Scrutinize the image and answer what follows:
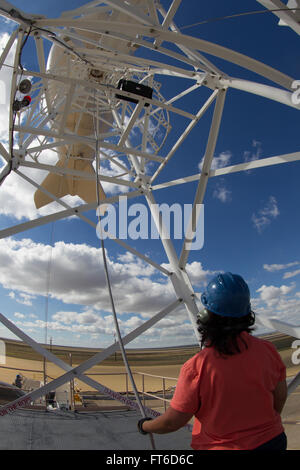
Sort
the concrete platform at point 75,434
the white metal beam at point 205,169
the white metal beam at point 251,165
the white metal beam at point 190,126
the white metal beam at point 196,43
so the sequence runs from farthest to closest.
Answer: the white metal beam at point 190,126, the white metal beam at point 205,169, the concrete platform at point 75,434, the white metal beam at point 251,165, the white metal beam at point 196,43

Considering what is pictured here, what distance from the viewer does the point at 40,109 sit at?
19.4ft

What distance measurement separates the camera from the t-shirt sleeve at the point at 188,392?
118 cm

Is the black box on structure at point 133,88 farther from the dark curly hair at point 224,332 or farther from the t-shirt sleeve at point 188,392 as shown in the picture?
the t-shirt sleeve at point 188,392

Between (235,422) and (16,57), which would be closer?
(235,422)

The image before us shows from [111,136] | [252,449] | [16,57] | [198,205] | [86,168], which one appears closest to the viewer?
[252,449]

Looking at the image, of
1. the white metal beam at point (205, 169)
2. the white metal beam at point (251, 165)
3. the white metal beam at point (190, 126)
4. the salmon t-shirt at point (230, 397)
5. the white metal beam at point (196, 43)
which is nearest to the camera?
the salmon t-shirt at point (230, 397)

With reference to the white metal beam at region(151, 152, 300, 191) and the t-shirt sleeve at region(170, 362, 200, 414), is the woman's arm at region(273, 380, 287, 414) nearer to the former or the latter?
the t-shirt sleeve at region(170, 362, 200, 414)

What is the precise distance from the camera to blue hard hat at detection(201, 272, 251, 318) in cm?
132

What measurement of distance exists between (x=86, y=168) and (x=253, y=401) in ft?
26.5

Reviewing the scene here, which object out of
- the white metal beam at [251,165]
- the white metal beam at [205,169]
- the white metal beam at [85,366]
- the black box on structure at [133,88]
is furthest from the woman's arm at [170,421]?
the black box on structure at [133,88]

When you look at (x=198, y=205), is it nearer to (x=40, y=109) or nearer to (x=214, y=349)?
(x=214, y=349)

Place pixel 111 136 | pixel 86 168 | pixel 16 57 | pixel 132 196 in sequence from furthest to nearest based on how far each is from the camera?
1. pixel 86 168
2. pixel 111 136
3. pixel 132 196
4. pixel 16 57

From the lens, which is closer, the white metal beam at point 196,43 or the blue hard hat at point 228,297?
the blue hard hat at point 228,297
